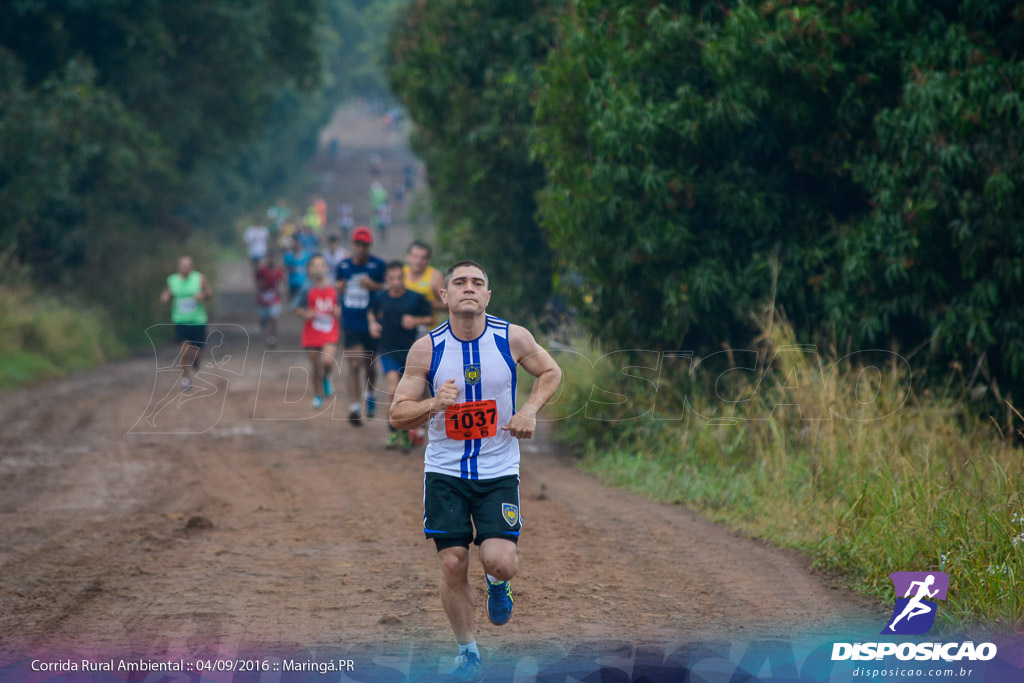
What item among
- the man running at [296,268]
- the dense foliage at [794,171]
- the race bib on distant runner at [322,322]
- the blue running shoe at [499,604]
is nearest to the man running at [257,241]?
the man running at [296,268]

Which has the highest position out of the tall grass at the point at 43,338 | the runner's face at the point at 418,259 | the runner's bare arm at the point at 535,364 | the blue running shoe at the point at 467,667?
the runner's bare arm at the point at 535,364

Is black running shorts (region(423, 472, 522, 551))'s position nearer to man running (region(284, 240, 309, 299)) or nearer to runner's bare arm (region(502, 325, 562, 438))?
runner's bare arm (region(502, 325, 562, 438))

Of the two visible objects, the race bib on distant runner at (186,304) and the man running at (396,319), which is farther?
the race bib on distant runner at (186,304)

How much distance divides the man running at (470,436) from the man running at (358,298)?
24.0 feet

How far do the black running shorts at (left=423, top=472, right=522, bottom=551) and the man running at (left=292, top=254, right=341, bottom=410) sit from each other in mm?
9240

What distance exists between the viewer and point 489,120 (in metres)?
18.7

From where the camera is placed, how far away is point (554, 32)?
18062mm

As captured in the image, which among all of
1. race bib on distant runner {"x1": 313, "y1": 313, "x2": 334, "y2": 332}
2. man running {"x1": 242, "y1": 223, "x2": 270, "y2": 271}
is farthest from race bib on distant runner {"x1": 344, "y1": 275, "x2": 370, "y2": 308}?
man running {"x1": 242, "y1": 223, "x2": 270, "y2": 271}

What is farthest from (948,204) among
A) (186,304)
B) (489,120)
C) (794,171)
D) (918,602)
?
(186,304)

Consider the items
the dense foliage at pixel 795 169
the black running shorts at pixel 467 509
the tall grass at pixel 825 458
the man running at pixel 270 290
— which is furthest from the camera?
the man running at pixel 270 290

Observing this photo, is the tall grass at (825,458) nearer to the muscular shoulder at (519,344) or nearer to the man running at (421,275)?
the man running at (421,275)

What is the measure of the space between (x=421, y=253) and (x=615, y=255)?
2.21 metres

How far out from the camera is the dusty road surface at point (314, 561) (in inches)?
Answer: 246

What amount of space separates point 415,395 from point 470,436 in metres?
0.37
